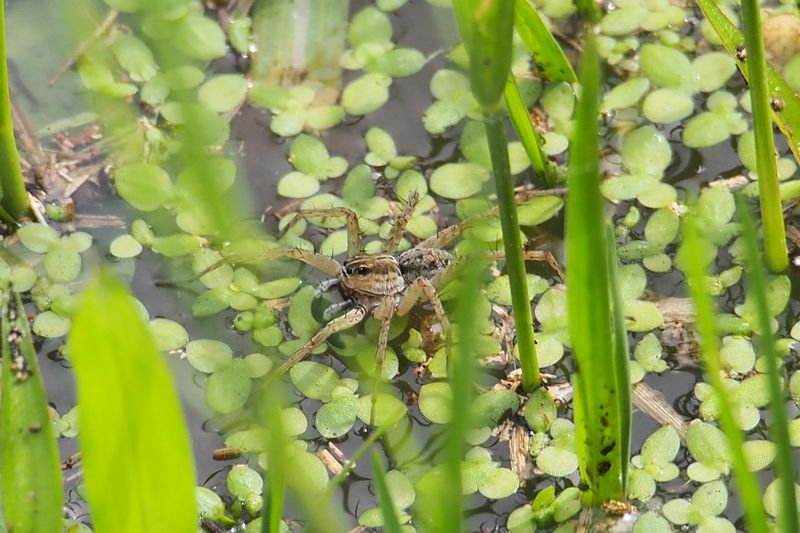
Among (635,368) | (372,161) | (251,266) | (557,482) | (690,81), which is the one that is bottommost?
(557,482)

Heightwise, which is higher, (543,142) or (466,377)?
(466,377)

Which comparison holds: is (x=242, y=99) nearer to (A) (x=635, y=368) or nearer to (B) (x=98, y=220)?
(B) (x=98, y=220)

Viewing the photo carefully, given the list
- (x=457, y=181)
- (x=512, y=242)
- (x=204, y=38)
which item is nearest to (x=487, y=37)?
(x=512, y=242)

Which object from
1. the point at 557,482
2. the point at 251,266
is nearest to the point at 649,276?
the point at 557,482

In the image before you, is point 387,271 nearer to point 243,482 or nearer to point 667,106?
point 243,482

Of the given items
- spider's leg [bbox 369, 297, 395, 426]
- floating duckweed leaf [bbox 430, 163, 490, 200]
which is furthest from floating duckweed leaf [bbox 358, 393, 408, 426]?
floating duckweed leaf [bbox 430, 163, 490, 200]

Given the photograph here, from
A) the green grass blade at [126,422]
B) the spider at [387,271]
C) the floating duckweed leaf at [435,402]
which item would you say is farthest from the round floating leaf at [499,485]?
the green grass blade at [126,422]

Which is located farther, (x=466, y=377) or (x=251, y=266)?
(x=251, y=266)
